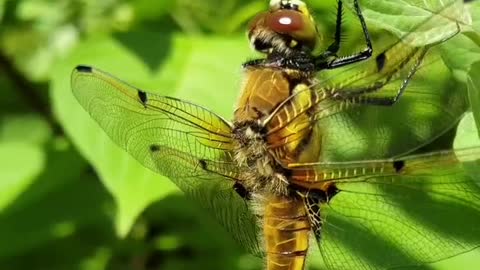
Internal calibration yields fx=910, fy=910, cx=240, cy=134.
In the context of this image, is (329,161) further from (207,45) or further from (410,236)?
(207,45)

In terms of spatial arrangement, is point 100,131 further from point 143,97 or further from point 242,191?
point 242,191

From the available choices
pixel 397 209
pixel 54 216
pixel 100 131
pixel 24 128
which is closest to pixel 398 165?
pixel 397 209

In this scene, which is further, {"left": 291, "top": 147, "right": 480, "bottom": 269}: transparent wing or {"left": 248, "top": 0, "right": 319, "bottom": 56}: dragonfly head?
{"left": 248, "top": 0, "right": 319, "bottom": 56}: dragonfly head

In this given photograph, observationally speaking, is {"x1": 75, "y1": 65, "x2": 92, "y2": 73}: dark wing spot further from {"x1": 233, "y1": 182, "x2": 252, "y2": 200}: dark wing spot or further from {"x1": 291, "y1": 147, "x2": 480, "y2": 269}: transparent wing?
{"x1": 291, "y1": 147, "x2": 480, "y2": 269}: transparent wing

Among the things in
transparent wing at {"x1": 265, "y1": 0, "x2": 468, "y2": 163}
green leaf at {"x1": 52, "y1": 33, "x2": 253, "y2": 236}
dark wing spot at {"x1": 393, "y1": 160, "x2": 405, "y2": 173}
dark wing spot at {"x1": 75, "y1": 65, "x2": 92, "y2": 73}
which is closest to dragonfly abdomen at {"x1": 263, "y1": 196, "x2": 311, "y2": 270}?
transparent wing at {"x1": 265, "y1": 0, "x2": 468, "y2": 163}

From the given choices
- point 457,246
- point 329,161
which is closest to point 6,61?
point 329,161

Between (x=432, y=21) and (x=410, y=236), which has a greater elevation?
(x=432, y=21)
